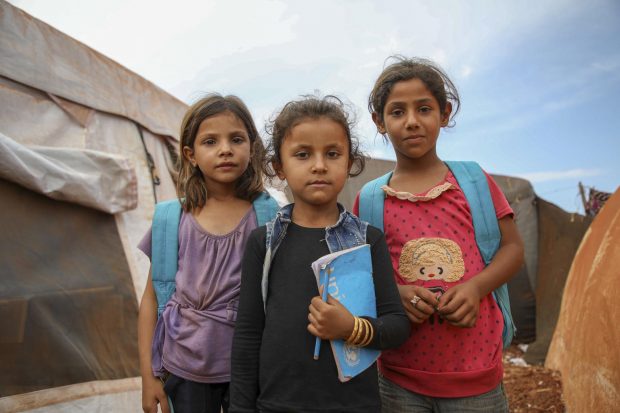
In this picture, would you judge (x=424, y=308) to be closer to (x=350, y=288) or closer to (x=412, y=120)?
(x=350, y=288)

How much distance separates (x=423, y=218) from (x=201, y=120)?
0.84 m

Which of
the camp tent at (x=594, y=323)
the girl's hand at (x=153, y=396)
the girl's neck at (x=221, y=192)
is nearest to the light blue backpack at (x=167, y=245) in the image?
the girl's neck at (x=221, y=192)

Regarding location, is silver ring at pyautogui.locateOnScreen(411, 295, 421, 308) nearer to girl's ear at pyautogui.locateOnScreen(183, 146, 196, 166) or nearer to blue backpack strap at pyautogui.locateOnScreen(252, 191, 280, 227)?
blue backpack strap at pyautogui.locateOnScreen(252, 191, 280, 227)

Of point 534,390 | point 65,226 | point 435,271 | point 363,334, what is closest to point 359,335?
point 363,334

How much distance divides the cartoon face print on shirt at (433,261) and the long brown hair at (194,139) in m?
0.59

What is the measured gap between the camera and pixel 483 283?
1.40m

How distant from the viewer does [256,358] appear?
1.26 meters

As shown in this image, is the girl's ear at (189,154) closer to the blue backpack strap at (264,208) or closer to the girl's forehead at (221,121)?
the girl's forehead at (221,121)

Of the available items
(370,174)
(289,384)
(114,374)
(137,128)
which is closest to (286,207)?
(289,384)

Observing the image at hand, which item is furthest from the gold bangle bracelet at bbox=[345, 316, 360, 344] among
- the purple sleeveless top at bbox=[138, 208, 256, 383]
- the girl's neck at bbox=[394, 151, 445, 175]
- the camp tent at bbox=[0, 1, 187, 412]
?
the camp tent at bbox=[0, 1, 187, 412]

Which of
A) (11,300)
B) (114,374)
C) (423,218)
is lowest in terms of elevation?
(114,374)

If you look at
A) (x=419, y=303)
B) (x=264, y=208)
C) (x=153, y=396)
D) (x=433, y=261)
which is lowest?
(x=153, y=396)

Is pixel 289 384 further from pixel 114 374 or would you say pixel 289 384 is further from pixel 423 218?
pixel 114 374

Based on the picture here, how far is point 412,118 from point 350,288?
0.62 meters
